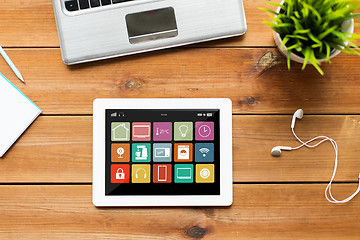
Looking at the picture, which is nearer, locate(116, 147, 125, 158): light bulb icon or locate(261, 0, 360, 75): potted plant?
locate(261, 0, 360, 75): potted plant

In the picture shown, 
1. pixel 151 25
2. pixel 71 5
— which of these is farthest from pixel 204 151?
pixel 71 5

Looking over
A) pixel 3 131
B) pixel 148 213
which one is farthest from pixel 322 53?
pixel 3 131

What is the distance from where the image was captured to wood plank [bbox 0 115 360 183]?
0.67m

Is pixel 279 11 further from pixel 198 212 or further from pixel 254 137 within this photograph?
pixel 198 212

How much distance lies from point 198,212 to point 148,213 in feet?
0.33

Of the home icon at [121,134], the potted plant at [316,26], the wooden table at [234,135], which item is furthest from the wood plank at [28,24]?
the home icon at [121,134]

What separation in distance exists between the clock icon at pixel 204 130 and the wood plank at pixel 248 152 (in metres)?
0.06

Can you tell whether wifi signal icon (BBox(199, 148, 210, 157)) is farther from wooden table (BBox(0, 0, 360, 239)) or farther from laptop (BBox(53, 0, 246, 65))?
laptop (BBox(53, 0, 246, 65))

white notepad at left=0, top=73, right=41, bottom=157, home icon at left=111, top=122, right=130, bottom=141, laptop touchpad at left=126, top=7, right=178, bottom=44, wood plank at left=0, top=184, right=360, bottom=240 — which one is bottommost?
wood plank at left=0, top=184, right=360, bottom=240

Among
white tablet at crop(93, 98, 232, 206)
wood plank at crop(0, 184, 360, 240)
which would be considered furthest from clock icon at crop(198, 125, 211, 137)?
wood plank at crop(0, 184, 360, 240)

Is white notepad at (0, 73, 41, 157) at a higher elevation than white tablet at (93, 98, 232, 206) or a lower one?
higher

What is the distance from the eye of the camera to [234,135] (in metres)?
0.67

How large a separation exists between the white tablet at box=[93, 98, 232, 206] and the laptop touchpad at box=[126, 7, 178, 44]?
0.13m

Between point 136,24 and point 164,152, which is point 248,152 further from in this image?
point 136,24
